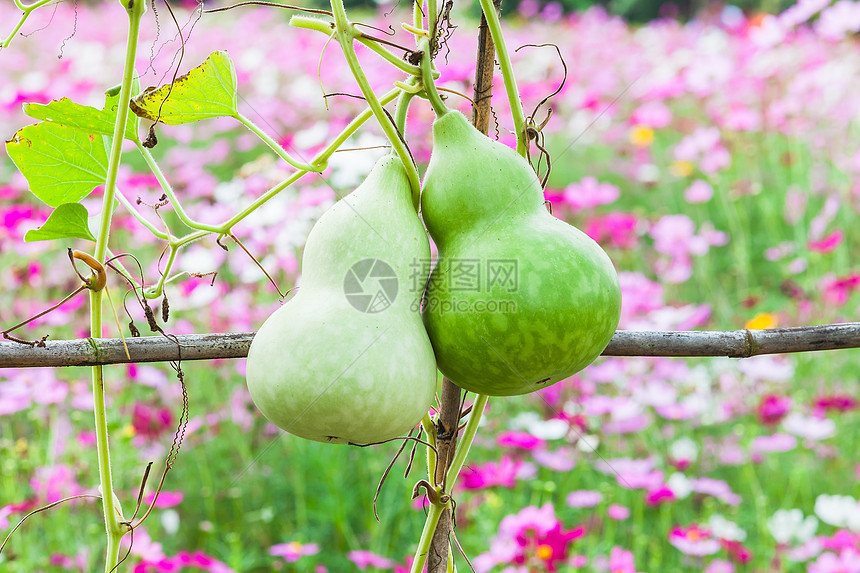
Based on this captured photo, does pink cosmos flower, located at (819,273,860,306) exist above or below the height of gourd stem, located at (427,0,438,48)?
below

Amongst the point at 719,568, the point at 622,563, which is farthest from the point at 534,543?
the point at 719,568

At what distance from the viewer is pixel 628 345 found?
57 cm

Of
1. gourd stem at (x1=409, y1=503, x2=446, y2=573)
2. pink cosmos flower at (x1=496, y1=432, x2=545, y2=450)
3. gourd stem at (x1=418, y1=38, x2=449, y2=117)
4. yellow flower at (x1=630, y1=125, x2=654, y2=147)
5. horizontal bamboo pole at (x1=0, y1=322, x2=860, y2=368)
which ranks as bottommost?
pink cosmos flower at (x1=496, y1=432, x2=545, y2=450)

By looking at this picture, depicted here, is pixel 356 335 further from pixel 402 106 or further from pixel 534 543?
pixel 534 543

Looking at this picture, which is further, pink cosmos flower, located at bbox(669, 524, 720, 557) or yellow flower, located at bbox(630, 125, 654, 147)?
yellow flower, located at bbox(630, 125, 654, 147)

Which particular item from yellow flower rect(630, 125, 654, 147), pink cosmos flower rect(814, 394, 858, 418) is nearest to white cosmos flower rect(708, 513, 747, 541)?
pink cosmos flower rect(814, 394, 858, 418)

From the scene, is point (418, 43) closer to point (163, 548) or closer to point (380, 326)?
point (380, 326)

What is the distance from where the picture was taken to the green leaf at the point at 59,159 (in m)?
0.54

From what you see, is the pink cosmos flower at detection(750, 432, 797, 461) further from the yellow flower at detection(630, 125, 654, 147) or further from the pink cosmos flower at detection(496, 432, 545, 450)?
the yellow flower at detection(630, 125, 654, 147)

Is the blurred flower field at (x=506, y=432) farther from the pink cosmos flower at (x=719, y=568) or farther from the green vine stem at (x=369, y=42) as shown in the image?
the green vine stem at (x=369, y=42)

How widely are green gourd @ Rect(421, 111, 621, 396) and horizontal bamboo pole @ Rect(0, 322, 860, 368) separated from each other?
6 centimetres

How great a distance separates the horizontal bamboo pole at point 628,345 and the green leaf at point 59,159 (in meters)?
0.14

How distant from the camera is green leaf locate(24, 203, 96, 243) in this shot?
1.70 ft

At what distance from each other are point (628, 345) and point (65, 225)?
433 mm
